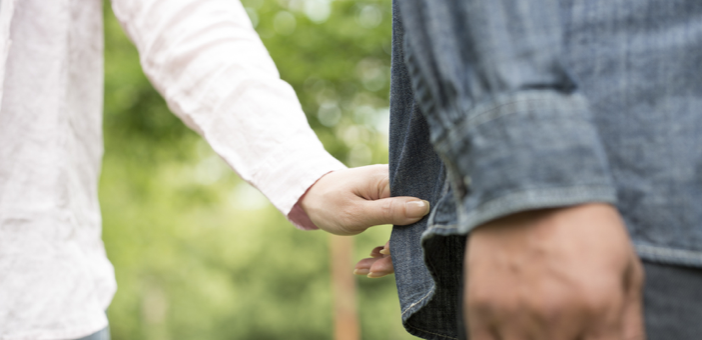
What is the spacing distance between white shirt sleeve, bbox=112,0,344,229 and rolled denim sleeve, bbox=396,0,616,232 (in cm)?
65

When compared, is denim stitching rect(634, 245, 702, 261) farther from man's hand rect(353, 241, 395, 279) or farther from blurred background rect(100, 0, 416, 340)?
blurred background rect(100, 0, 416, 340)

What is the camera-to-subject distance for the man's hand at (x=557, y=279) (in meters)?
0.54

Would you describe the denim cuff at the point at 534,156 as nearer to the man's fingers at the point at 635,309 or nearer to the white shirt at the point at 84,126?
the man's fingers at the point at 635,309

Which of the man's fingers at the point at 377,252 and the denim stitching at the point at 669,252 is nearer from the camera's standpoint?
the denim stitching at the point at 669,252

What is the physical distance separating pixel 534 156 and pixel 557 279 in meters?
0.14

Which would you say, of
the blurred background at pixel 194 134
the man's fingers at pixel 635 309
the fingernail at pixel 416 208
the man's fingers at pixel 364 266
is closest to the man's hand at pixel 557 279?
the man's fingers at pixel 635 309

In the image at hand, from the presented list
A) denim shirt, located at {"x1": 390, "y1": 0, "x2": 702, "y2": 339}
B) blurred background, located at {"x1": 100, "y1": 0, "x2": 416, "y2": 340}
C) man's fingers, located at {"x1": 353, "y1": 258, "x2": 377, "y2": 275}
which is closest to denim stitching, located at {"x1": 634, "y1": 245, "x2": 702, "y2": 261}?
denim shirt, located at {"x1": 390, "y1": 0, "x2": 702, "y2": 339}

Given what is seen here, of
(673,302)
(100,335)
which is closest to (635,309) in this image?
(673,302)

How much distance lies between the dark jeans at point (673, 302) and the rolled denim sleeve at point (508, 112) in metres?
0.11

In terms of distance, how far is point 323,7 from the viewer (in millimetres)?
5363

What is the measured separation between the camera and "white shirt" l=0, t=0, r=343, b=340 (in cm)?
112

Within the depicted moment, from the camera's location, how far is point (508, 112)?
0.58 metres

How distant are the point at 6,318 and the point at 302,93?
A: 4521 mm

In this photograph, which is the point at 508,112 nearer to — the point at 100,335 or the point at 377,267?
the point at 377,267
